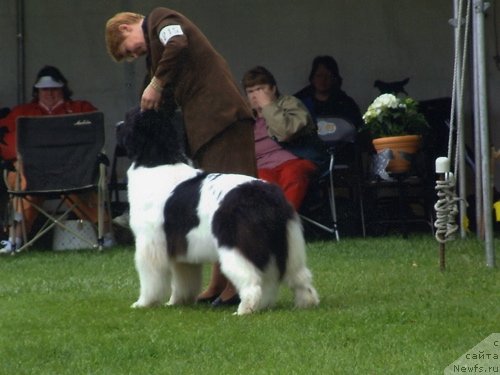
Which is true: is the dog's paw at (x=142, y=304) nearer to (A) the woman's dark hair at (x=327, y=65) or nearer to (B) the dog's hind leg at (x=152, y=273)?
(B) the dog's hind leg at (x=152, y=273)

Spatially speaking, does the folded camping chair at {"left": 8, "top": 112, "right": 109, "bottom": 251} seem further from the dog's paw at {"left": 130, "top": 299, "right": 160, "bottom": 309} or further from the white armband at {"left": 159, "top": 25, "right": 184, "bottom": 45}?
the white armband at {"left": 159, "top": 25, "right": 184, "bottom": 45}

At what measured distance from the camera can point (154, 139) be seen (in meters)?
6.66

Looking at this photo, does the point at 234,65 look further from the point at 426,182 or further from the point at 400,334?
the point at 400,334

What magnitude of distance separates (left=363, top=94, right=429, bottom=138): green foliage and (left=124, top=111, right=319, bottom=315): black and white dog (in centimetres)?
380

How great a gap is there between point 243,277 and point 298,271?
1.06 ft

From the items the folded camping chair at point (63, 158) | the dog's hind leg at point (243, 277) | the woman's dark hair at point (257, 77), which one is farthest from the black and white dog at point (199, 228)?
the folded camping chair at point (63, 158)

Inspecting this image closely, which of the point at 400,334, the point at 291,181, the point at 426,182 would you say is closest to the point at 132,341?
the point at 400,334

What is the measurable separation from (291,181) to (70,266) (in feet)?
6.36

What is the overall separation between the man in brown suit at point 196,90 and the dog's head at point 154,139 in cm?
8

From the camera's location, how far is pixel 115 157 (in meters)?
11.0

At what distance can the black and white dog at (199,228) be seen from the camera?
6184 millimetres

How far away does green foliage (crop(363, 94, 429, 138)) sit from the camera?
1028cm

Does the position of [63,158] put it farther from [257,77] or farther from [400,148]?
[400,148]

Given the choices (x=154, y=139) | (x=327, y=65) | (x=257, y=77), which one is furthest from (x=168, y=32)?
(x=327, y=65)
